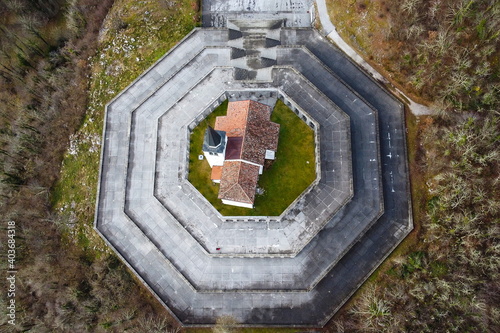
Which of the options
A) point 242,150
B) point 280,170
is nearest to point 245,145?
point 242,150

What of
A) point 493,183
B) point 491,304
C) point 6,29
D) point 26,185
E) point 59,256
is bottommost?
point 59,256

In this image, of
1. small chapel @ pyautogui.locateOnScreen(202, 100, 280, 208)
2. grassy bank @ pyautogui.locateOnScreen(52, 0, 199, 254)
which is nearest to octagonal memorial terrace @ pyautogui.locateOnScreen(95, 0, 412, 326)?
grassy bank @ pyautogui.locateOnScreen(52, 0, 199, 254)

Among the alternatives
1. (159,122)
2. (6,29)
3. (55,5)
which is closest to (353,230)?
(159,122)

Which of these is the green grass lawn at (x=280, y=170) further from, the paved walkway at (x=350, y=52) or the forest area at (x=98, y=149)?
the forest area at (x=98, y=149)

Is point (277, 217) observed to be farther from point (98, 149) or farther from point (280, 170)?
point (98, 149)

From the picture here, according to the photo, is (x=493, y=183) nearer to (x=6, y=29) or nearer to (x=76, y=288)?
(x=76, y=288)

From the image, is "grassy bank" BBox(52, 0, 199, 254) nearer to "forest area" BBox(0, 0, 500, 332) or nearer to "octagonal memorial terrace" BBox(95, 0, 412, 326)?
"forest area" BBox(0, 0, 500, 332)

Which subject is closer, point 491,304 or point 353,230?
point 491,304
